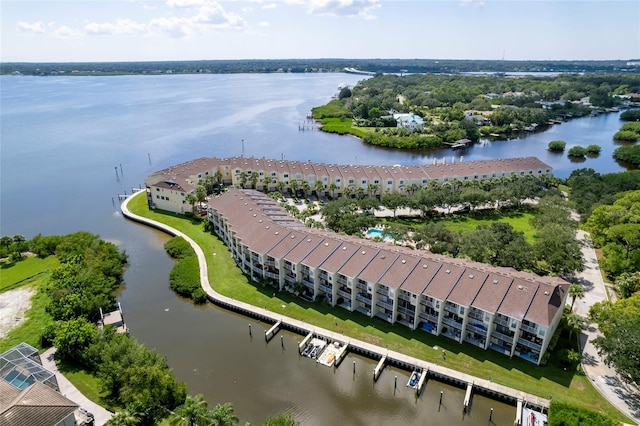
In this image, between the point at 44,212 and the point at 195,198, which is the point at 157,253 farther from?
the point at 44,212

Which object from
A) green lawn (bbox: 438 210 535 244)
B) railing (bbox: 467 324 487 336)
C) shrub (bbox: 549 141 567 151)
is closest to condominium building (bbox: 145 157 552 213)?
green lawn (bbox: 438 210 535 244)

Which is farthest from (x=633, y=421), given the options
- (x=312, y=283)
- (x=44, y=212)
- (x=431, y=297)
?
(x=44, y=212)

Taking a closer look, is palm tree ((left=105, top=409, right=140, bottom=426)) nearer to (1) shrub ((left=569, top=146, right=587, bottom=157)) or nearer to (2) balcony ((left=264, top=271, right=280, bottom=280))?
(2) balcony ((left=264, top=271, right=280, bottom=280))

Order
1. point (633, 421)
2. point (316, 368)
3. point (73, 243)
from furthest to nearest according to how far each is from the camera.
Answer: point (73, 243)
point (316, 368)
point (633, 421)

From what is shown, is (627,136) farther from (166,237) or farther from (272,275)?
(166,237)

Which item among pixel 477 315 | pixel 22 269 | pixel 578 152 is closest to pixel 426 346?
pixel 477 315

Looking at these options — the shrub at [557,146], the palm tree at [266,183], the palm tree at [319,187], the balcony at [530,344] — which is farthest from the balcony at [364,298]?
the shrub at [557,146]
